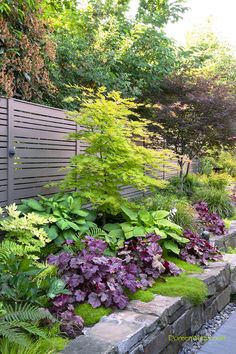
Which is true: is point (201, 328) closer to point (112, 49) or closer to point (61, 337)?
point (61, 337)

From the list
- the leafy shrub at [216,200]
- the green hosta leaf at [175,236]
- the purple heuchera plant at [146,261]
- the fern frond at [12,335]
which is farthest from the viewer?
the leafy shrub at [216,200]

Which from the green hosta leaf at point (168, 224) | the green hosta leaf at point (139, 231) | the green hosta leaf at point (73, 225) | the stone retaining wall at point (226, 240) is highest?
the green hosta leaf at point (73, 225)

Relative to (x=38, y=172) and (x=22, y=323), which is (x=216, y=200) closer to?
(x=38, y=172)

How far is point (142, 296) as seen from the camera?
11.1 ft

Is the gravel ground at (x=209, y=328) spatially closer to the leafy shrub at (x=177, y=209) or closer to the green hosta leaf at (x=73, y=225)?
the leafy shrub at (x=177, y=209)

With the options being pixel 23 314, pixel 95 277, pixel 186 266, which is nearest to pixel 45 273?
pixel 95 277

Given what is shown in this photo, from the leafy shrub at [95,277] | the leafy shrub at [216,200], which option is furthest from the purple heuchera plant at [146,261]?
the leafy shrub at [216,200]

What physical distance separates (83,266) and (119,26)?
716 cm

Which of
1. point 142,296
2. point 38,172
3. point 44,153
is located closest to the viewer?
point 142,296

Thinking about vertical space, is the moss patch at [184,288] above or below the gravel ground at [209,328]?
above

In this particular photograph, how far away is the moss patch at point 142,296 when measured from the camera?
3359 millimetres

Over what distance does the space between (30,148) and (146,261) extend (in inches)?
84.3

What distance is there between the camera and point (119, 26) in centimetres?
892

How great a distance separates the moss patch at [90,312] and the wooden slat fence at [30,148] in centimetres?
182
